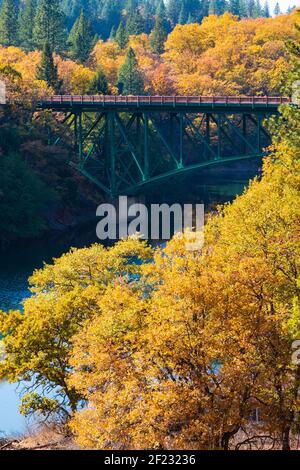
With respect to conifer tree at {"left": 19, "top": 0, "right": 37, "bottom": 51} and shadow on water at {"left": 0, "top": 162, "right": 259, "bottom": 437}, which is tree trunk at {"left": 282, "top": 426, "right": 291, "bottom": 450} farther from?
conifer tree at {"left": 19, "top": 0, "right": 37, "bottom": 51}

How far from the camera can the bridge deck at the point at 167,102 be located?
248 ft

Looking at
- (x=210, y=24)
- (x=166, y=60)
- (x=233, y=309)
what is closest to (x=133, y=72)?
(x=166, y=60)

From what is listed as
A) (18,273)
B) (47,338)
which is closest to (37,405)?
(47,338)

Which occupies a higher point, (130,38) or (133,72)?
(130,38)

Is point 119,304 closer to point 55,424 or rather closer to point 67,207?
point 55,424

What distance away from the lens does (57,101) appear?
85000 mm

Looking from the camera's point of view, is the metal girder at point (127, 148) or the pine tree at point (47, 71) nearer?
the metal girder at point (127, 148)

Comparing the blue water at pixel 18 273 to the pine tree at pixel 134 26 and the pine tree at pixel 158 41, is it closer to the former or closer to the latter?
the pine tree at pixel 158 41

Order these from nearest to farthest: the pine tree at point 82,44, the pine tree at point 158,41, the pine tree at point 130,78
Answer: the pine tree at point 130,78
the pine tree at point 82,44
the pine tree at point 158,41

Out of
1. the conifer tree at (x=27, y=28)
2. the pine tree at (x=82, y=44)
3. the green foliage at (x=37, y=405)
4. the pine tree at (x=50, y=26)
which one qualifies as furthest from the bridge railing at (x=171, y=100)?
the conifer tree at (x=27, y=28)

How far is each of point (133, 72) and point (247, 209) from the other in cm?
9253

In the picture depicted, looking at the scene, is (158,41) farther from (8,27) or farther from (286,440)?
(286,440)

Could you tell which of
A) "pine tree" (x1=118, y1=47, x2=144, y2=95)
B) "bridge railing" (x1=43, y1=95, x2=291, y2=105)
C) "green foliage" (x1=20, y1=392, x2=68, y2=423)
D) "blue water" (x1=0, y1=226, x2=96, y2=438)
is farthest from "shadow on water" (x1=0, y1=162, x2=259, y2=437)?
"pine tree" (x1=118, y1=47, x2=144, y2=95)

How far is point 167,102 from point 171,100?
4.14ft
